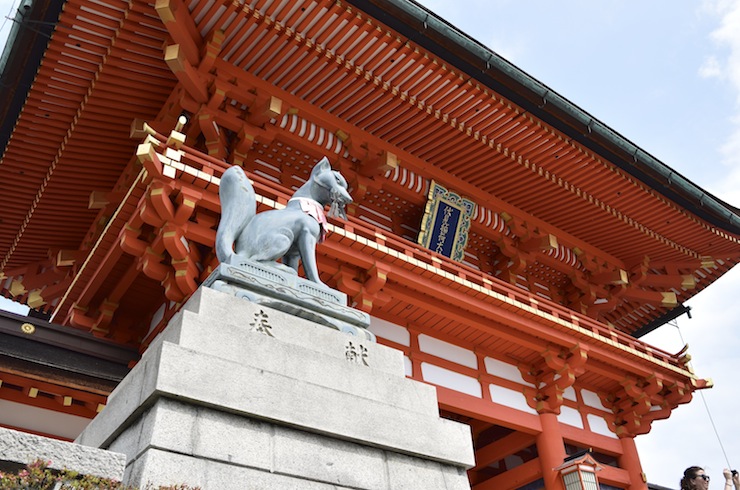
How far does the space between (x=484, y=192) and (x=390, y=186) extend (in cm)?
199

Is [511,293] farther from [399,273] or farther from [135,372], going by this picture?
[135,372]

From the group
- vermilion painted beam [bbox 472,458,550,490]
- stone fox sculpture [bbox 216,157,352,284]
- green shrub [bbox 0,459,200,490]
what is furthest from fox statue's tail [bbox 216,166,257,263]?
vermilion painted beam [bbox 472,458,550,490]

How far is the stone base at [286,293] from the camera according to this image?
4.53 metres

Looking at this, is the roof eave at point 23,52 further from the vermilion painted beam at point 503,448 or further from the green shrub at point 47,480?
the vermilion painted beam at point 503,448

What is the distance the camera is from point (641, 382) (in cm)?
1212

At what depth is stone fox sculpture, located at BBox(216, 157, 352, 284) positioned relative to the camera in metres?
4.86

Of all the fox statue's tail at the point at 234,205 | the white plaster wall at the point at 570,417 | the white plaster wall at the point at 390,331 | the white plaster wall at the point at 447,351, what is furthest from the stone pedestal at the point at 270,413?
the white plaster wall at the point at 570,417

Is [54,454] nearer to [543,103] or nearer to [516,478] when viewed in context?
[516,478]

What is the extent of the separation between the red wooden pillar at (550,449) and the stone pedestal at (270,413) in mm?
5862

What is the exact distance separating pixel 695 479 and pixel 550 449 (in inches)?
113

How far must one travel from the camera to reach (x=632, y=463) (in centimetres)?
1159

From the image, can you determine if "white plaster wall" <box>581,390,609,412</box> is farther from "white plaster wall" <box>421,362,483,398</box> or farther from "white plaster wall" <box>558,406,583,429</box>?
"white plaster wall" <box>421,362,483,398</box>

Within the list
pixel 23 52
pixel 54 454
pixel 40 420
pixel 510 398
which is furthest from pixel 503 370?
pixel 54 454

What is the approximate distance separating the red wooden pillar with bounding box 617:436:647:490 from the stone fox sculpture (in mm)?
8849
